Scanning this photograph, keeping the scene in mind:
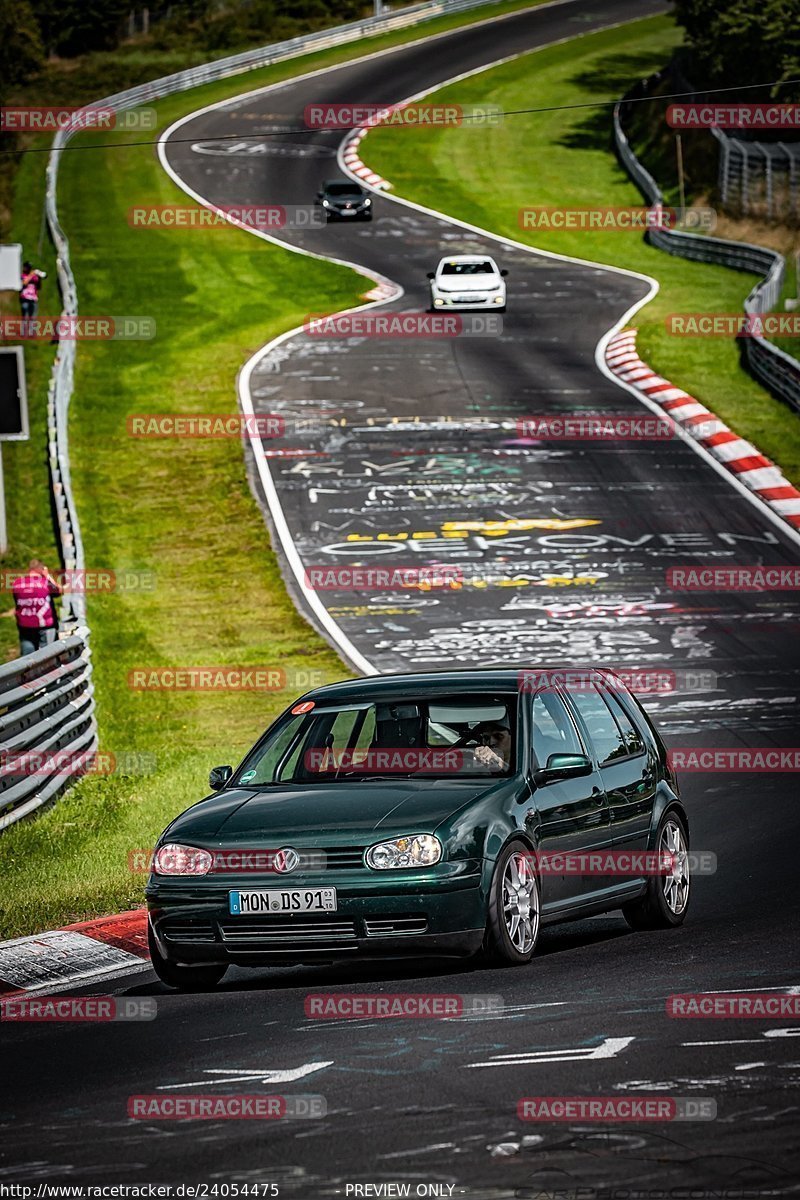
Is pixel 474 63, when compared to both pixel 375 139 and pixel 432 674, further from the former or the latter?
pixel 432 674

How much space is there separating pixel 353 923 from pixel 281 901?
1.15ft

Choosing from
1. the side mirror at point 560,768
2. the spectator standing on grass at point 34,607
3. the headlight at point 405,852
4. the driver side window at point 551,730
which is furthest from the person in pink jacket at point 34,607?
the headlight at point 405,852

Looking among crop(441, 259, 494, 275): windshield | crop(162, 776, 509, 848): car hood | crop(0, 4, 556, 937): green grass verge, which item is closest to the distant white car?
crop(441, 259, 494, 275): windshield

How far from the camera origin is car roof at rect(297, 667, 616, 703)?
1012cm

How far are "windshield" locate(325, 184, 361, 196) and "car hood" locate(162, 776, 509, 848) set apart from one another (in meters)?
51.5

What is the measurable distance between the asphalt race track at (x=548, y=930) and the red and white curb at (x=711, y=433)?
527mm

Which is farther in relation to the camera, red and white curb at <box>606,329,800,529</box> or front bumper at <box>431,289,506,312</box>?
front bumper at <box>431,289,506,312</box>

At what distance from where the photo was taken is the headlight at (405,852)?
886 cm

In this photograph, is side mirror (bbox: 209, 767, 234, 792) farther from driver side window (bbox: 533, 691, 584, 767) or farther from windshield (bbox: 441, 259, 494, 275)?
windshield (bbox: 441, 259, 494, 275)

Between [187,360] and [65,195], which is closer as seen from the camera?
[187,360]

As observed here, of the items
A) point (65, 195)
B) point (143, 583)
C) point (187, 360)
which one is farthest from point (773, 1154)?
point (65, 195)

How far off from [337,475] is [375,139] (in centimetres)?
4261

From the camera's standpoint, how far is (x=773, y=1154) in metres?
5.88

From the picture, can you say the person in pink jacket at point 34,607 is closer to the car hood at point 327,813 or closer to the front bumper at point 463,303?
the car hood at point 327,813
